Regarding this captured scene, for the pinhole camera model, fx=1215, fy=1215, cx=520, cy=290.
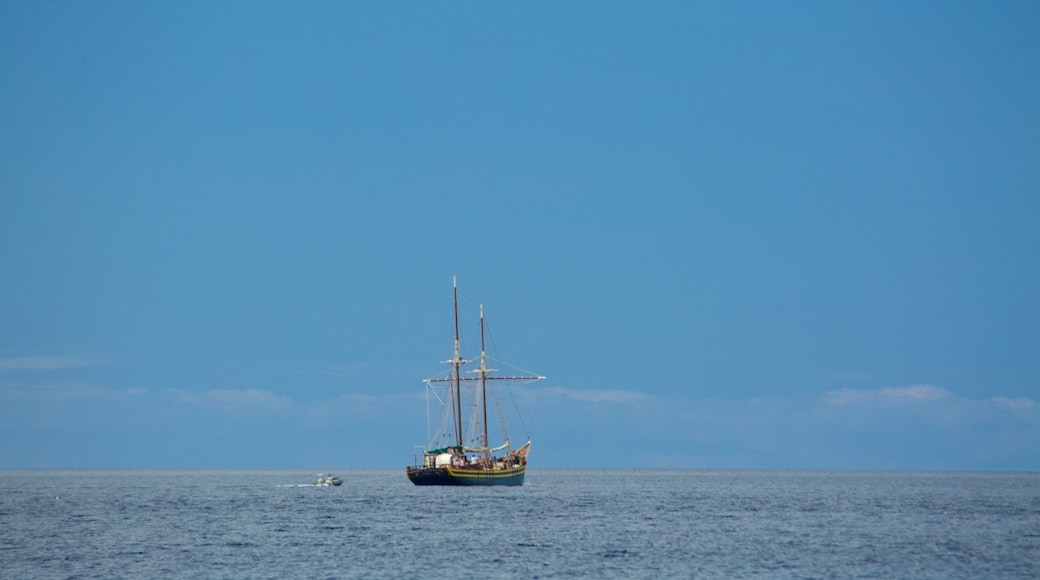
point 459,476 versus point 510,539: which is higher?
point 459,476

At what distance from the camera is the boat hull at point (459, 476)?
13788 cm

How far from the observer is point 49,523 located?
303ft

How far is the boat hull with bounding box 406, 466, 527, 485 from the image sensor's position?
137875mm

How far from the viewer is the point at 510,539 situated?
76.7 metres

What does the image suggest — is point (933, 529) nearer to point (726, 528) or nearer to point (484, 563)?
point (726, 528)

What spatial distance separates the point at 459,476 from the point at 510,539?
61.7m

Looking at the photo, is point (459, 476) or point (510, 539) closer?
point (510, 539)

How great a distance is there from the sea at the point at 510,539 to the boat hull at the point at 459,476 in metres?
11.9

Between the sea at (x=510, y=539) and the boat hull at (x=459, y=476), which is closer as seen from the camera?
the sea at (x=510, y=539)

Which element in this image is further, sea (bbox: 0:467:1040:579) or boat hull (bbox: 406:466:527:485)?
boat hull (bbox: 406:466:527:485)

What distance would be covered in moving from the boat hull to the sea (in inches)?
470

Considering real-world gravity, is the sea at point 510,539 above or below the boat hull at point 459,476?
below

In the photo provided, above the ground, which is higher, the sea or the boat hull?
the boat hull

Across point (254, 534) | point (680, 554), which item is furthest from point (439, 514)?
point (680, 554)
